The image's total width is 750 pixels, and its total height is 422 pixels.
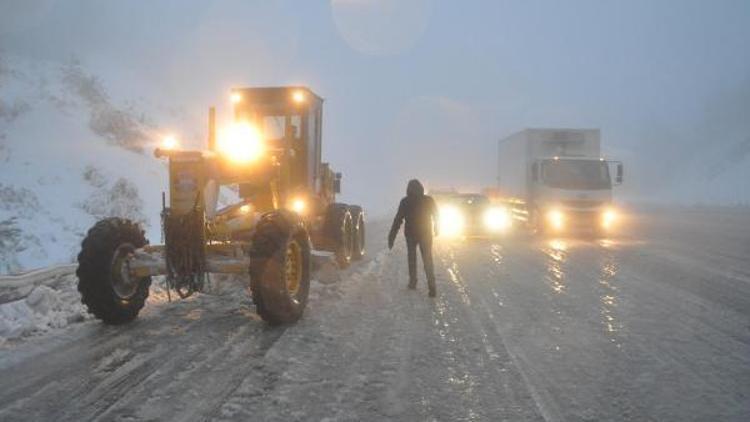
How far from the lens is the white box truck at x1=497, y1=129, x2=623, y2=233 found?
1914 centimetres

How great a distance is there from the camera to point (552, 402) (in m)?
4.35

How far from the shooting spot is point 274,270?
6.25 m

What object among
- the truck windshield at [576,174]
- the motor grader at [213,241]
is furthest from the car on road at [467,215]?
the motor grader at [213,241]

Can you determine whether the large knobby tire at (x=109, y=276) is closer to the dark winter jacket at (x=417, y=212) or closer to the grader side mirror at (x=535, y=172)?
the dark winter jacket at (x=417, y=212)

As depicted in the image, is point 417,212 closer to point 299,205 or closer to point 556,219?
point 299,205

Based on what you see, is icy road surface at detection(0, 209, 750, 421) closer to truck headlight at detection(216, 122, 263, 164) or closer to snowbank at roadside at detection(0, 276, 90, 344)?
snowbank at roadside at detection(0, 276, 90, 344)

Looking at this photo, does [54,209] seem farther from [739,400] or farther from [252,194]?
[739,400]

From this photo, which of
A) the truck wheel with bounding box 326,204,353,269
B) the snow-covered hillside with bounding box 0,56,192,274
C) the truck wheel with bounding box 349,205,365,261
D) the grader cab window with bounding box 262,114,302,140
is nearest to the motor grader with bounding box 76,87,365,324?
the grader cab window with bounding box 262,114,302,140

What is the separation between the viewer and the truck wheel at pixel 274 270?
6223 millimetres

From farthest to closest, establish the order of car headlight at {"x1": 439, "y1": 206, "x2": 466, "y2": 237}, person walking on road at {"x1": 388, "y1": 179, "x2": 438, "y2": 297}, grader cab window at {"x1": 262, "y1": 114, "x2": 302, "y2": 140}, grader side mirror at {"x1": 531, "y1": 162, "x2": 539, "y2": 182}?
1. car headlight at {"x1": 439, "y1": 206, "x2": 466, "y2": 237}
2. grader side mirror at {"x1": 531, "y1": 162, "x2": 539, "y2": 182}
3. grader cab window at {"x1": 262, "y1": 114, "x2": 302, "y2": 140}
4. person walking on road at {"x1": 388, "y1": 179, "x2": 438, "y2": 297}

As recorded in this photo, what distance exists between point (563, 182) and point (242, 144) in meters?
13.8

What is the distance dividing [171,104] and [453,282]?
3774 centimetres

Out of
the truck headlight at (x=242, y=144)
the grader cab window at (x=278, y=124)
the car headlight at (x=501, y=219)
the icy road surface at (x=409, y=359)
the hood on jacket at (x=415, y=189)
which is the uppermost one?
the grader cab window at (x=278, y=124)

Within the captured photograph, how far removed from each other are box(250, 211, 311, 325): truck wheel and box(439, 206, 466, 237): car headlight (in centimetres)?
1439
